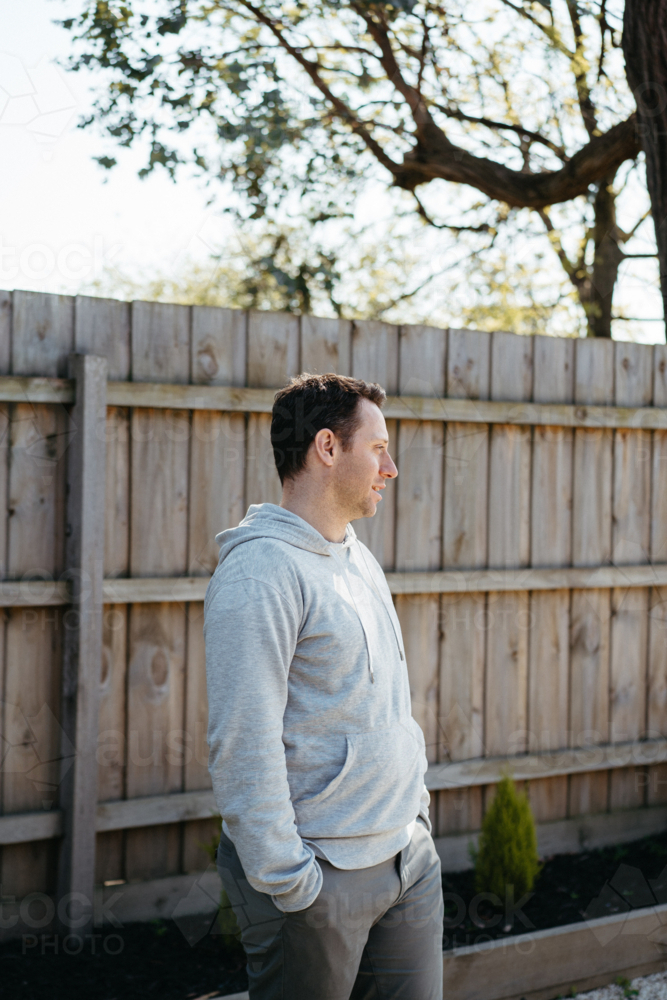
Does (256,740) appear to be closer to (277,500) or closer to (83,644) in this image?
(83,644)

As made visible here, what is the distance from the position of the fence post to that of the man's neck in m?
1.37

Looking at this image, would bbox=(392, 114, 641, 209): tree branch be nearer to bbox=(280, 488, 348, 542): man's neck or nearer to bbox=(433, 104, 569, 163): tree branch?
bbox=(433, 104, 569, 163): tree branch

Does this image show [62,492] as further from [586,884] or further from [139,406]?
[586,884]

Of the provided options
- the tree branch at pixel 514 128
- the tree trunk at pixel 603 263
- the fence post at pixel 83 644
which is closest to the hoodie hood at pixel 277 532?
the fence post at pixel 83 644

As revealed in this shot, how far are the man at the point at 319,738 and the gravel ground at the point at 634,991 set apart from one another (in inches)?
64.3

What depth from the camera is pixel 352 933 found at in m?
1.62

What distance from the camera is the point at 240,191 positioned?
711 centimetres

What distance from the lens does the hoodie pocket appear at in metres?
1.62

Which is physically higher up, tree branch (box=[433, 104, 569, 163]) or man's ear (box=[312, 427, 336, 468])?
tree branch (box=[433, 104, 569, 163])

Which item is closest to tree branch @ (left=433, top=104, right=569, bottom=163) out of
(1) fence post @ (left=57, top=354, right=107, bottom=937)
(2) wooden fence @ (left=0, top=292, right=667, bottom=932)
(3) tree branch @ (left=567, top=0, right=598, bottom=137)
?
(3) tree branch @ (left=567, top=0, right=598, bottom=137)

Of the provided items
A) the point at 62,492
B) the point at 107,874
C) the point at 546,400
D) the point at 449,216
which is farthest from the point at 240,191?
the point at 107,874

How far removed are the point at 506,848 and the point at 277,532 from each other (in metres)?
2.31

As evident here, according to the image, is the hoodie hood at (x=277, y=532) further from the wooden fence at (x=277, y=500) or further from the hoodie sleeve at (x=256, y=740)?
the wooden fence at (x=277, y=500)

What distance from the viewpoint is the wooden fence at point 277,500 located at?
299 cm
